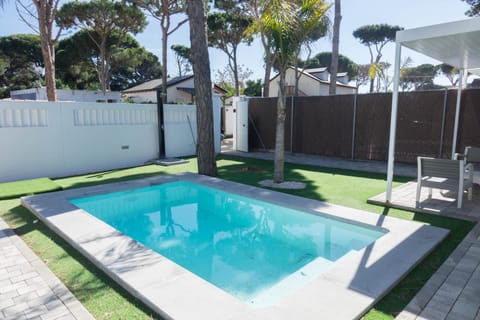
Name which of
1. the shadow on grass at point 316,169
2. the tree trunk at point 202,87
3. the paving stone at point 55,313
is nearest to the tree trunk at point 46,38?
the tree trunk at point 202,87

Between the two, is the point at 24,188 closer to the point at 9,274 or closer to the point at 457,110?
the point at 9,274

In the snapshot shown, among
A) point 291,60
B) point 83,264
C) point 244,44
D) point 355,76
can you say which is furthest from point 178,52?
point 83,264

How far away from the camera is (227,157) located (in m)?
11.4

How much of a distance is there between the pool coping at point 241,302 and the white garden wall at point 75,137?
3588 mm

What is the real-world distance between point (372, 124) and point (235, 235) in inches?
275

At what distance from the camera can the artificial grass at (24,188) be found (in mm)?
6063

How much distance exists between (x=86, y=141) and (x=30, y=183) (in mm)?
2169

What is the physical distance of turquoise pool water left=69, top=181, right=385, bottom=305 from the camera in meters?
3.58

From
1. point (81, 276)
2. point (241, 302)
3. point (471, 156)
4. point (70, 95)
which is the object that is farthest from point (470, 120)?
point (70, 95)

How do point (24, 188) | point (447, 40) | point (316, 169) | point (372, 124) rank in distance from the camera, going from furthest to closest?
1. point (372, 124)
2. point (316, 169)
3. point (24, 188)
4. point (447, 40)

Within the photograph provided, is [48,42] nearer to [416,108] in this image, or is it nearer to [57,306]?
A: [57,306]

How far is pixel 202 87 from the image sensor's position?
790 centimetres

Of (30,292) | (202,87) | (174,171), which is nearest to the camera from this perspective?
(30,292)

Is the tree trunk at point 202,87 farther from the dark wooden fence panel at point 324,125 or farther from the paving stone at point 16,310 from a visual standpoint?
the paving stone at point 16,310
